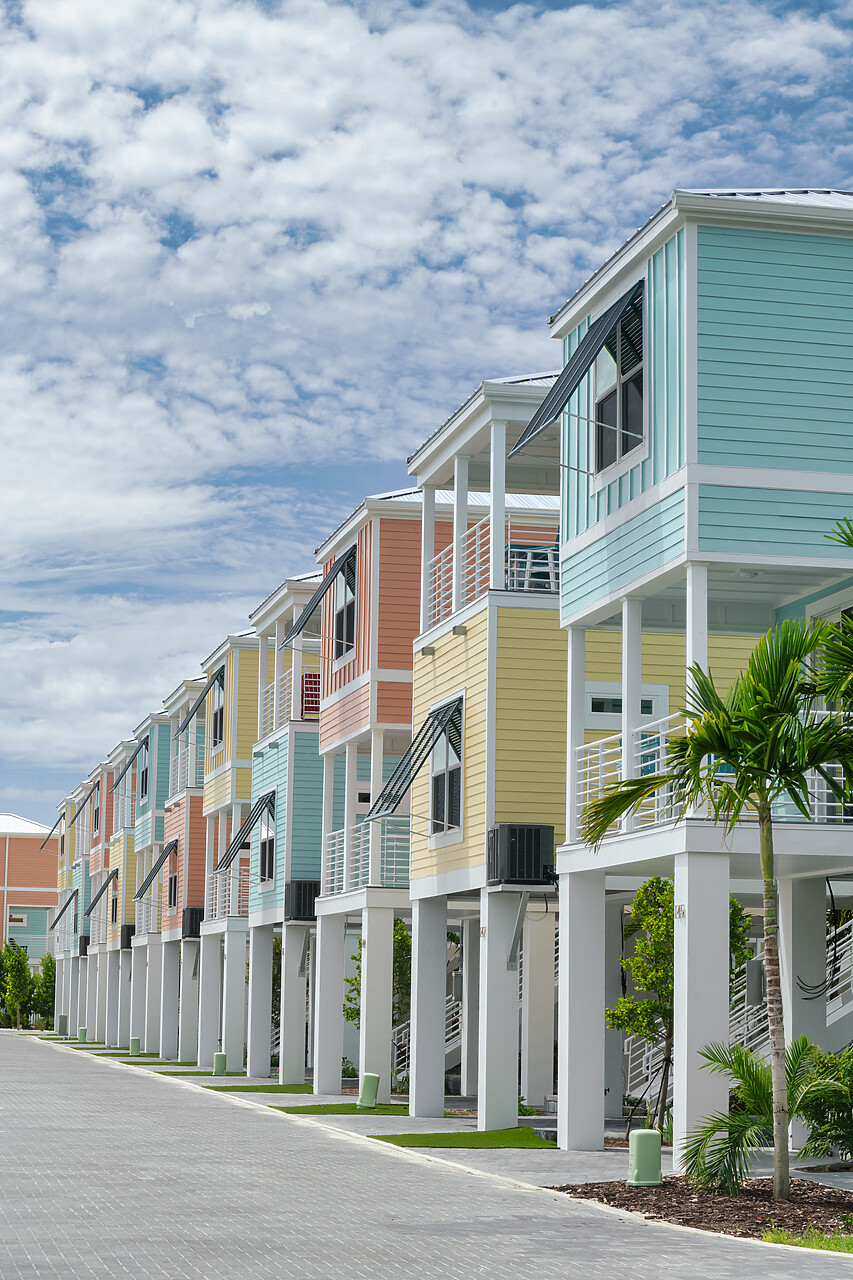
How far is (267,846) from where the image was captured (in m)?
41.1

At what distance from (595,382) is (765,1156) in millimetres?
9638

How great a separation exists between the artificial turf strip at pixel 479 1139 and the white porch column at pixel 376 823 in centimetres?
757

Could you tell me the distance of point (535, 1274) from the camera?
1208 centimetres

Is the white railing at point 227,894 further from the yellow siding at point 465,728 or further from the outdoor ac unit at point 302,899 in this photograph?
the yellow siding at point 465,728

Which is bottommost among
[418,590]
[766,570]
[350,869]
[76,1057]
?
[76,1057]

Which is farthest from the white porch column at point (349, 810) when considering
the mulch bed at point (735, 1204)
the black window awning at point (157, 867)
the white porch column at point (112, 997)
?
the white porch column at point (112, 997)

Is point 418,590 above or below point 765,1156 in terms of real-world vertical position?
above

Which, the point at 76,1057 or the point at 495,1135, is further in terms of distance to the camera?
the point at 76,1057

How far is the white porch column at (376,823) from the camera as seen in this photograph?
3141cm

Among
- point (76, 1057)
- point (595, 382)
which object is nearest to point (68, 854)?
point (76, 1057)

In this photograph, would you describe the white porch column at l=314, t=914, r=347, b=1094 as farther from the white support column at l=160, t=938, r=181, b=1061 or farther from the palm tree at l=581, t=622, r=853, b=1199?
the white support column at l=160, t=938, r=181, b=1061

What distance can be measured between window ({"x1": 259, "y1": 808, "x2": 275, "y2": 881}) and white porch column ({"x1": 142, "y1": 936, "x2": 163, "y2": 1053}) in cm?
1807

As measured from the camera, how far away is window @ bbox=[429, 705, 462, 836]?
88.2ft

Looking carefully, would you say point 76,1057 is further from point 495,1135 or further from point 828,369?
point 828,369
